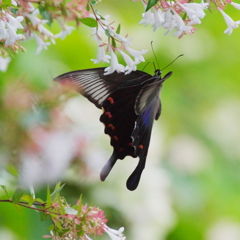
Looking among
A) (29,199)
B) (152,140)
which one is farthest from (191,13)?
(152,140)

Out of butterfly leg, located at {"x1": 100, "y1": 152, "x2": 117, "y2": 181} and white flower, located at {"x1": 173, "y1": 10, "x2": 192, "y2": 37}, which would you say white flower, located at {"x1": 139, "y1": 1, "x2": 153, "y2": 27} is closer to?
white flower, located at {"x1": 173, "y1": 10, "x2": 192, "y2": 37}

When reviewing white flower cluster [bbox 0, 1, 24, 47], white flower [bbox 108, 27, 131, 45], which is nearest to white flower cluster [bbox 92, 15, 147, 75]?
white flower [bbox 108, 27, 131, 45]

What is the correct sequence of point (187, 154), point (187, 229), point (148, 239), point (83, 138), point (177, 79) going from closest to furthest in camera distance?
point (83, 138)
point (148, 239)
point (187, 229)
point (187, 154)
point (177, 79)

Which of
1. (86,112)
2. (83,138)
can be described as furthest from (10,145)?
(86,112)

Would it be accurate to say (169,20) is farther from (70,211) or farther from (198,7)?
(70,211)

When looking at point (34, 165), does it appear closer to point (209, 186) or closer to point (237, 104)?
point (209, 186)
